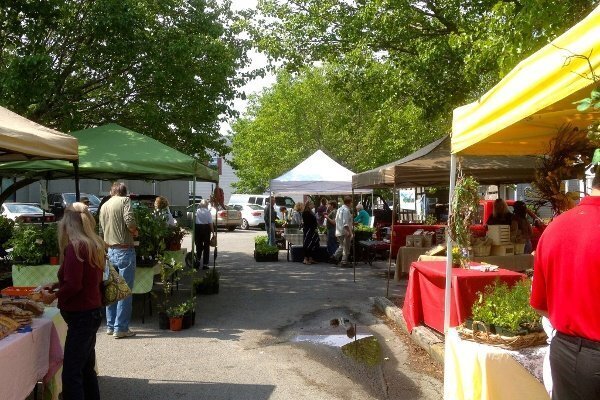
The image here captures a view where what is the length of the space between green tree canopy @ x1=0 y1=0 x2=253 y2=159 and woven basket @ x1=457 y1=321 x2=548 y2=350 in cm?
935

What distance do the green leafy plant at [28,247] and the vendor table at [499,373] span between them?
6.15 m

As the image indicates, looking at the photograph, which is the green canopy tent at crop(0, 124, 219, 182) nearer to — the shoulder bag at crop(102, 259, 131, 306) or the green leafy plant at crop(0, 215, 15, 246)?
the green leafy plant at crop(0, 215, 15, 246)

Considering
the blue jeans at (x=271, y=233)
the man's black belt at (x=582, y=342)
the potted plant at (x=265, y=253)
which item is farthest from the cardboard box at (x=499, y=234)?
the blue jeans at (x=271, y=233)

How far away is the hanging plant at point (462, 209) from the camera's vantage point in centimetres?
561

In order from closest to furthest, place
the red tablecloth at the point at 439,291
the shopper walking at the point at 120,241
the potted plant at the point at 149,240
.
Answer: the red tablecloth at the point at 439,291
the shopper walking at the point at 120,241
the potted plant at the point at 149,240

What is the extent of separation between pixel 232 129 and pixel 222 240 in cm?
1995

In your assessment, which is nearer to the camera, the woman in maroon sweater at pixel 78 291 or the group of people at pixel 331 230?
the woman in maroon sweater at pixel 78 291

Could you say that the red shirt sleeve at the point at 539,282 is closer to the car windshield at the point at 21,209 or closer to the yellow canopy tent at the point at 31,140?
the yellow canopy tent at the point at 31,140

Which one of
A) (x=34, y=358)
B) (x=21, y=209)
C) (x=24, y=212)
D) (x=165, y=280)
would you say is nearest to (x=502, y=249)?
(x=165, y=280)

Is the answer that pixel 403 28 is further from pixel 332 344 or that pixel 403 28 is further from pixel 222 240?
pixel 222 240

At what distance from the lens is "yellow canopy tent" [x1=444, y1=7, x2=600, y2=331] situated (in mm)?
3102

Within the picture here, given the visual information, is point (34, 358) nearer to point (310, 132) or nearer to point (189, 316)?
point (189, 316)

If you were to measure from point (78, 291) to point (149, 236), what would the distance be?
449 cm

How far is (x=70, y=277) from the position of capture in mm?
4254
